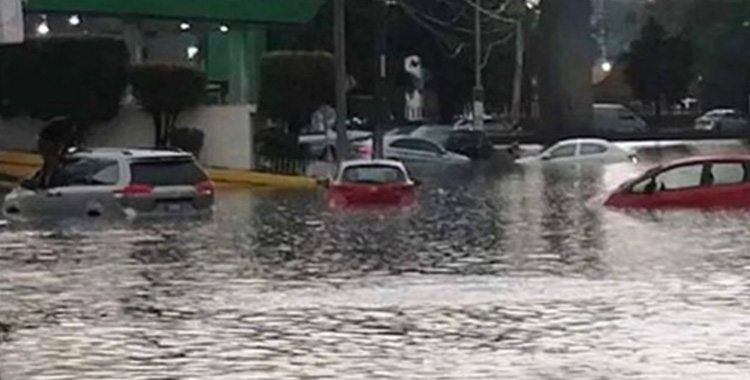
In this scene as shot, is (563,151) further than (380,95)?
Yes

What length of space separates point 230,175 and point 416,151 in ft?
43.2

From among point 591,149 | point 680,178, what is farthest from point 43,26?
point 680,178

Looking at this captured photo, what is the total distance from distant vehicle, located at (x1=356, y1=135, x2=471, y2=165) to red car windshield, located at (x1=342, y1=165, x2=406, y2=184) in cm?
2111

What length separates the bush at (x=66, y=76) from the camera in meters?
53.8

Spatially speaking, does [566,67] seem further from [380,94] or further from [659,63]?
[659,63]

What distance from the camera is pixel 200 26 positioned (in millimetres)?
63375

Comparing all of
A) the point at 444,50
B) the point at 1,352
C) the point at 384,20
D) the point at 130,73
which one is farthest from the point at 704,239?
the point at 444,50

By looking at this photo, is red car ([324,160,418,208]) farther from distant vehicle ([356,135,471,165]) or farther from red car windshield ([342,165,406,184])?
distant vehicle ([356,135,471,165])

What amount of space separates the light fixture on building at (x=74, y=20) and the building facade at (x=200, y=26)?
0.03m

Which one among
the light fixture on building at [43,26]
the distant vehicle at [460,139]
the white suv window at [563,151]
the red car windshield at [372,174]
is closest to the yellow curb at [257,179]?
the red car windshield at [372,174]

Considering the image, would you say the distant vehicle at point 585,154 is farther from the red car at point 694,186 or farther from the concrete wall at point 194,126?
the red car at point 694,186

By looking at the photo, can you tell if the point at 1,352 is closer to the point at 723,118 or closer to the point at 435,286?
the point at 435,286

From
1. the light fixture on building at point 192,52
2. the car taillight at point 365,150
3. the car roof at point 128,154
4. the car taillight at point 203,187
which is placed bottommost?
the car taillight at point 365,150

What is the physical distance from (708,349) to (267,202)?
95.1ft
